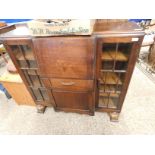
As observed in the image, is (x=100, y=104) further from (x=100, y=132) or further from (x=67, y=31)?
(x=67, y=31)

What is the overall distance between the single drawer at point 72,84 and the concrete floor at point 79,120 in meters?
0.52

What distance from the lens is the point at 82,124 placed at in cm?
143

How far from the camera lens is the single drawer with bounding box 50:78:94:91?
1.10 meters

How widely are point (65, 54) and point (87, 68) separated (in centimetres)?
21

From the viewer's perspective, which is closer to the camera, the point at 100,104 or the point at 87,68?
the point at 87,68

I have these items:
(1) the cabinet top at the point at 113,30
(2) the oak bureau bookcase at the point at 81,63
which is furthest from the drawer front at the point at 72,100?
(1) the cabinet top at the point at 113,30

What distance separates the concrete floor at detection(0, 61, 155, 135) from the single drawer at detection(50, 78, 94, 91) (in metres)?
0.52

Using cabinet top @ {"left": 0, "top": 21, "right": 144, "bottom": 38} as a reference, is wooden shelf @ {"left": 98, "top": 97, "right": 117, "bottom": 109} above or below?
below

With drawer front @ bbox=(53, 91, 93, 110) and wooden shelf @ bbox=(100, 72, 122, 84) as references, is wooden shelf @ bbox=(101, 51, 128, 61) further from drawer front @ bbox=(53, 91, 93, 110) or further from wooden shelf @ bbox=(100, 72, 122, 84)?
drawer front @ bbox=(53, 91, 93, 110)

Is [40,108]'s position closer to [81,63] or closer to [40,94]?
[40,94]

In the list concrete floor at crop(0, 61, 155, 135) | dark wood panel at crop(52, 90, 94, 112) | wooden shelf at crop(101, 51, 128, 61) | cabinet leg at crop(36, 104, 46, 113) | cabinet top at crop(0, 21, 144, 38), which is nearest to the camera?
cabinet top at crop(0, 21, 144, 38)

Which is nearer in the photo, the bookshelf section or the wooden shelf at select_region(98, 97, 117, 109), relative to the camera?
the bookshelf section

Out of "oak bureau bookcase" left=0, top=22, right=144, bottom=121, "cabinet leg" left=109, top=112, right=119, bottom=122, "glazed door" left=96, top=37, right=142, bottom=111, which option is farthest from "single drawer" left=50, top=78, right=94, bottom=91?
"cabinet leg" left=109, top=112, right=119, bottom=122
